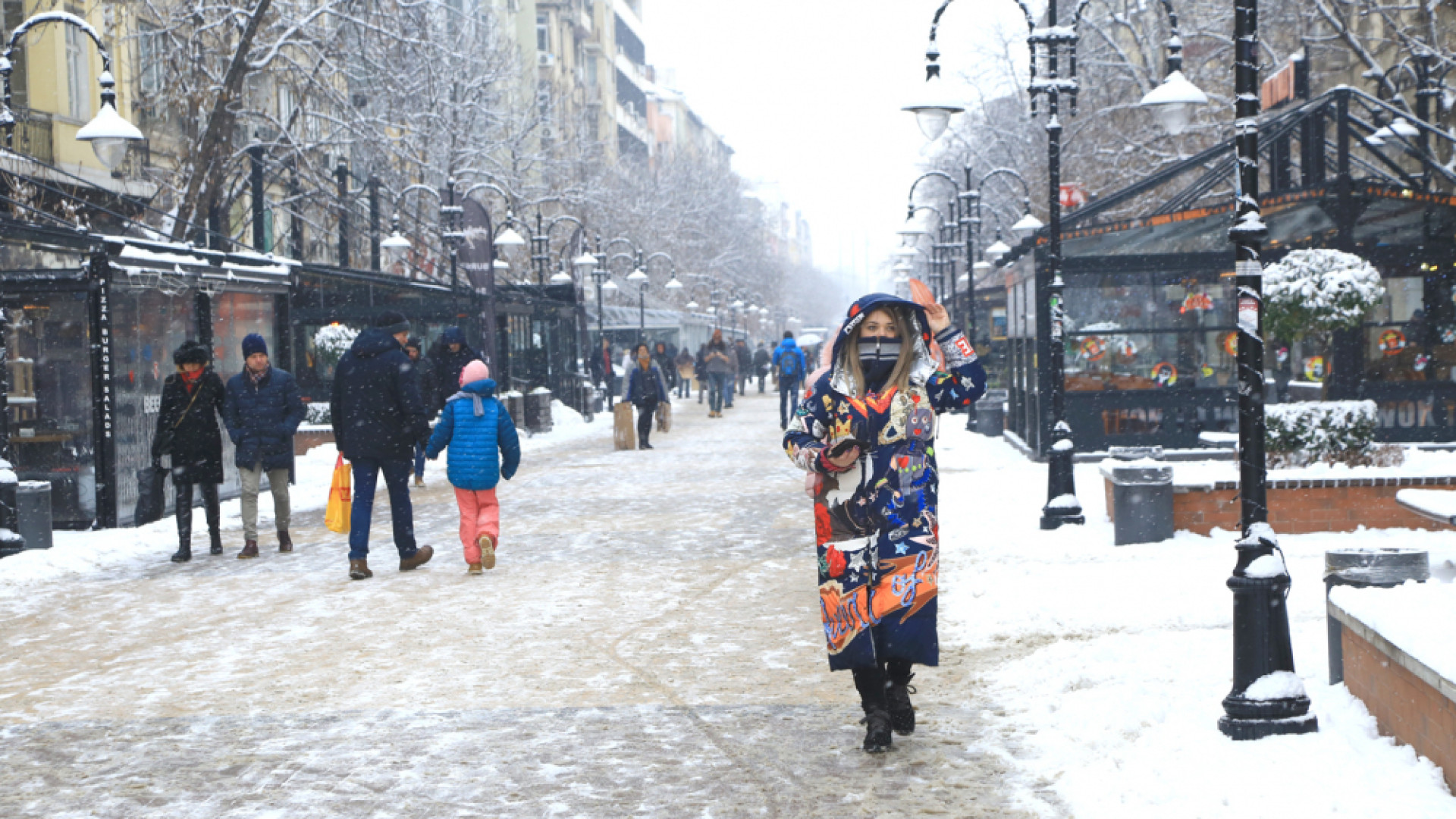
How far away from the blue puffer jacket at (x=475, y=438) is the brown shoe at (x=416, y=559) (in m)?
0.70

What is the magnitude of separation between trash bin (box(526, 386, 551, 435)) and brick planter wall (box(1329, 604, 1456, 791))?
23.6m

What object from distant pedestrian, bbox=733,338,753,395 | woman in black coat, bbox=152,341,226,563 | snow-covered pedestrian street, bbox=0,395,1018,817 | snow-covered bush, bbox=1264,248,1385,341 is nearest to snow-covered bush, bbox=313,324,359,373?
woman in black coat, bbox=152,341,226,563

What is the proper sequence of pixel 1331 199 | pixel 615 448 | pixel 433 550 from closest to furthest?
pixel 433 550 → pixel 1331 199 → pixel 615 448

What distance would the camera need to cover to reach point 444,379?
650 inches

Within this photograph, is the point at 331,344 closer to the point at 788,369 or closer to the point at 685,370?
the point at 788,369

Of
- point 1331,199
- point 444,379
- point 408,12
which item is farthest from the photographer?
point 408,12

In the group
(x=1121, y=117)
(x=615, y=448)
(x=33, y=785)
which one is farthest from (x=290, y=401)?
(x=1121, y=117)

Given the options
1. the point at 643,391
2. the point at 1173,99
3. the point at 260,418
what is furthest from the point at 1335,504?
the point at 643,391

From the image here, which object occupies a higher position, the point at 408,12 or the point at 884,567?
the point at 408,12

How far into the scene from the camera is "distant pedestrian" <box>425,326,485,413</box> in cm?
1642

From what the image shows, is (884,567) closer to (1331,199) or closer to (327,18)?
(1331,199)

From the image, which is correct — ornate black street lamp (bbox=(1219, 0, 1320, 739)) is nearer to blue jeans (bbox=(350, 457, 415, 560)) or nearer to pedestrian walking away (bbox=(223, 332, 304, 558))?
blue jeans (bbox=(350, 457, 415, 560))

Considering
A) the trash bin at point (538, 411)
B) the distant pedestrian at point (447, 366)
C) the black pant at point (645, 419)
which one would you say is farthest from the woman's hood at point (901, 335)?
the trash bin at point (538, 411)

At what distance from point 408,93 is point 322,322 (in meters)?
9.92
